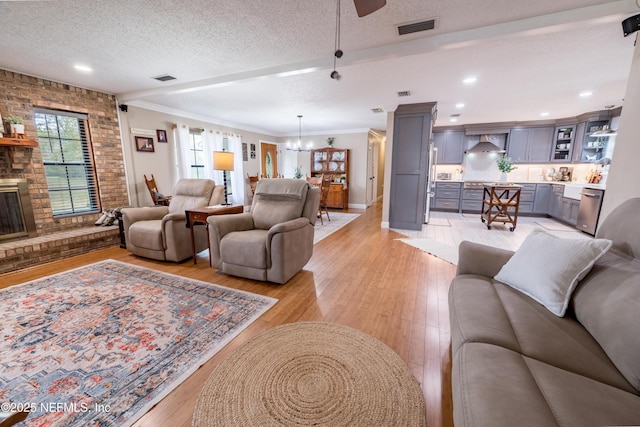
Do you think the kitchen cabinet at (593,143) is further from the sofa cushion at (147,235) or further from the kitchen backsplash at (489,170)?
the sofa cushion at (147,235)

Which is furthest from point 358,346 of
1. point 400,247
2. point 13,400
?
point 400,247

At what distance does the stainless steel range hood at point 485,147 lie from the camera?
670 cm

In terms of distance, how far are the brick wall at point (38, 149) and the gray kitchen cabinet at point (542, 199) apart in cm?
903

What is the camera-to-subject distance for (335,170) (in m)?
7.85

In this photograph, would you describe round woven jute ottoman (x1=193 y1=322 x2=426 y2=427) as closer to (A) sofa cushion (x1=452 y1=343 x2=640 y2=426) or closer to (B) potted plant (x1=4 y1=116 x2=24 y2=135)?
(A) sofa cushion (x1=452 y1=343 x2=640 y2=426)

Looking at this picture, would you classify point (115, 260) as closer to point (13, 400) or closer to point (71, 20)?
point (13, 400)

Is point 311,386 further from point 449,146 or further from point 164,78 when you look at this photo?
point 449,146

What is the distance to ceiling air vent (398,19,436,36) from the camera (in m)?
2.17

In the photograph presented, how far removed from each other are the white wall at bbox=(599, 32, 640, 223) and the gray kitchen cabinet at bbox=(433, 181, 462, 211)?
4.99m

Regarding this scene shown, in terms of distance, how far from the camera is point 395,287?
2.58 m

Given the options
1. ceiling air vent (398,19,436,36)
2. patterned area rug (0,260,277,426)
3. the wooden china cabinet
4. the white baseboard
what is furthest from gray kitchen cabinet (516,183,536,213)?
patterned area rug (0,260,277,426)

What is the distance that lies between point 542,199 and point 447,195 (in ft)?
6.96

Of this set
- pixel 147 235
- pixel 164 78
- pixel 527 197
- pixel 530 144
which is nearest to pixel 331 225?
pixel 147 235

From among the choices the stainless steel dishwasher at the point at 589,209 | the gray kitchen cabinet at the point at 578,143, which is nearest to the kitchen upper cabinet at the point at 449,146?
the gray kitchen cabinet at the point at 578,143
